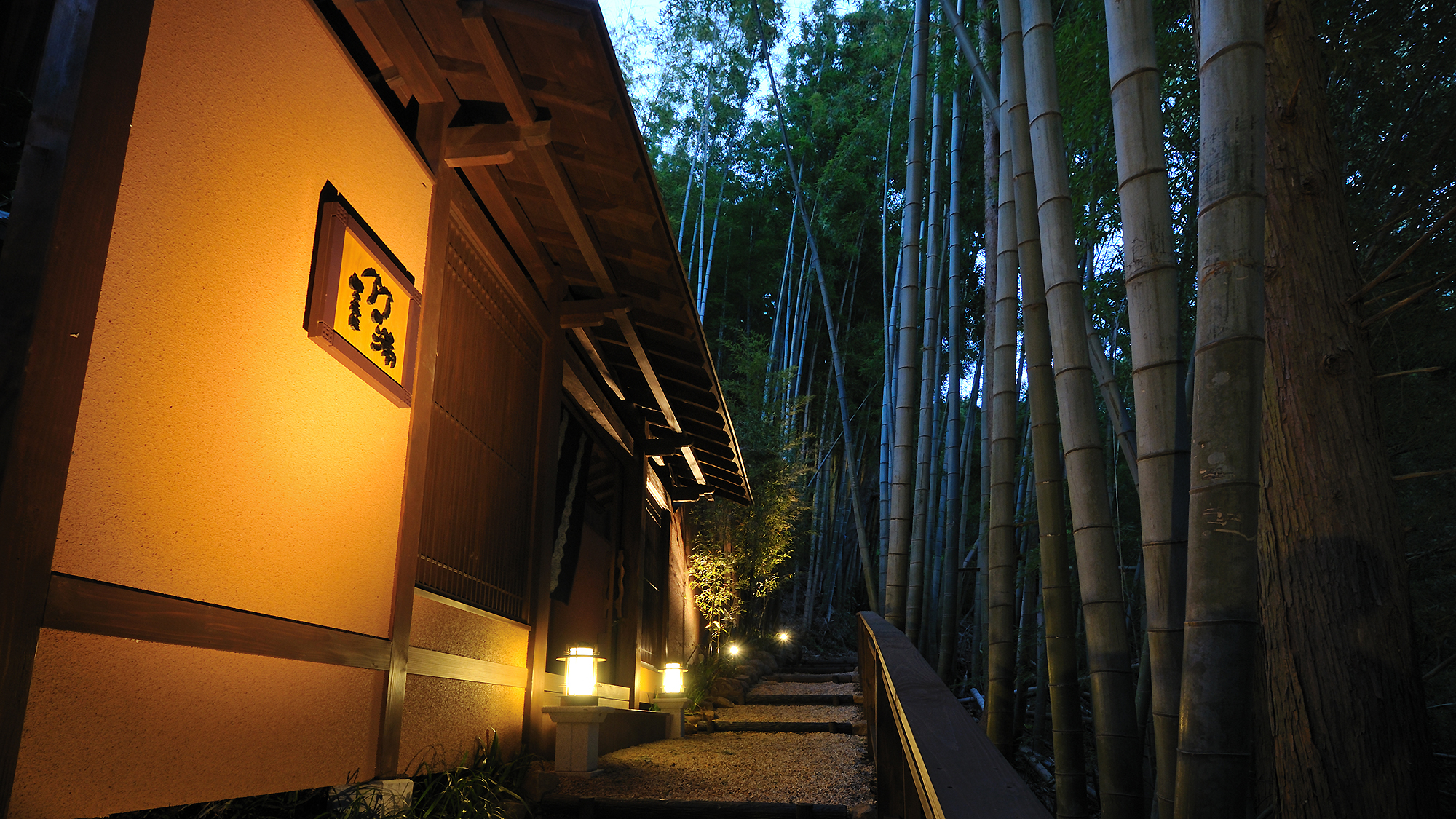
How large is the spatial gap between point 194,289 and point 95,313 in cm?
28

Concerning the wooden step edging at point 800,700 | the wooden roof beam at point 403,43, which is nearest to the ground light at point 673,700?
the wooden step edging at point 800,700

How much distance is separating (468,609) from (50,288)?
2274 millimetres

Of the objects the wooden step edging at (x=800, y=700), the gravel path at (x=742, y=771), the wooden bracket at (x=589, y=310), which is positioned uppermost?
the wooden bracket at (x=589, y=310)

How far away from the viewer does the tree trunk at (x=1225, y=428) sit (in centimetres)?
175

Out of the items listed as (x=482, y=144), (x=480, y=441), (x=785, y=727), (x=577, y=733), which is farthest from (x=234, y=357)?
(x=785, y=727)

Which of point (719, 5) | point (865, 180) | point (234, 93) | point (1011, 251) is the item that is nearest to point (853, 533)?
point (865, 180)

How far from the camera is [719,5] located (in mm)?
10398

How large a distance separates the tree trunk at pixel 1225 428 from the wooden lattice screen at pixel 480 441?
98.6 inches

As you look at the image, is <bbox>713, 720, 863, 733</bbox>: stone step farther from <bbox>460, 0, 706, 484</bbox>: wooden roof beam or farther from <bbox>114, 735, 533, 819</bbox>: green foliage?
<bbox>460, 0, 706, 484</bbox>: wooden roof beam

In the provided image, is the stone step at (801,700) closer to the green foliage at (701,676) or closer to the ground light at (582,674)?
the green foliage at (701,676)

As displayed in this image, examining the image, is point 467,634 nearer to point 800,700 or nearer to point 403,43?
point 403,43

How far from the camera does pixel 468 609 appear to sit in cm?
350

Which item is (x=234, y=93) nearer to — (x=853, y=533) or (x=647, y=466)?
(x=647, y=466)

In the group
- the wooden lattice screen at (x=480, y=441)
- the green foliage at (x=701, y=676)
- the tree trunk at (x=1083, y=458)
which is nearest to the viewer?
the tree trunk at (x=1083, y=458)
